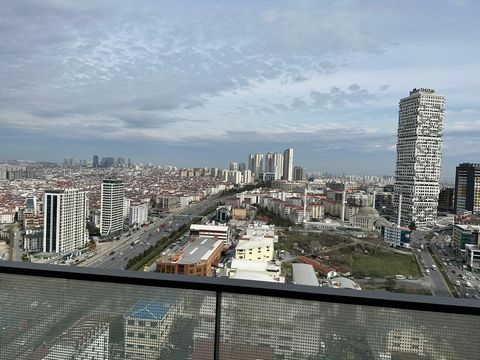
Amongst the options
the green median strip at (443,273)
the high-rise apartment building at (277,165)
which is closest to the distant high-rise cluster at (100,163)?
the green median strip at (443,273)

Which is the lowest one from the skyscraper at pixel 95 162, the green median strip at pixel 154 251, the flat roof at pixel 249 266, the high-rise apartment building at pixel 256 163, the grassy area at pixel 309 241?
the grassy area at pixel 309 241

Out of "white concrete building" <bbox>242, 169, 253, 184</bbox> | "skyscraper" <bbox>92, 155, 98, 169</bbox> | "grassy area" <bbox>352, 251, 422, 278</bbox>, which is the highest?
"skyscraper" <bbox>92, 155, 98, 169</bbox>

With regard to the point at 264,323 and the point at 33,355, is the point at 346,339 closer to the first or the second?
the point at 264,323

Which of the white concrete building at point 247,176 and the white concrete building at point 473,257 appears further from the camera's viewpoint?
the white concrete building at point 247,176

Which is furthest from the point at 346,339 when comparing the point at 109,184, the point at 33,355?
the point at 109,184

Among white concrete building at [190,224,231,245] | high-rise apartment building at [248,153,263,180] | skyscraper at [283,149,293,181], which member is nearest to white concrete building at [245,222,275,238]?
white concrete building at [190,224,231,245]

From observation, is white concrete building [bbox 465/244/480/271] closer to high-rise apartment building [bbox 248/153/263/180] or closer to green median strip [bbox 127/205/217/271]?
green median strip [bbox 127/205/217/271]

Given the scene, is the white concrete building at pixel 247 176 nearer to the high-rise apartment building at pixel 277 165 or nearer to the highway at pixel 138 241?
the high-rise apartment building at pixel 277 165

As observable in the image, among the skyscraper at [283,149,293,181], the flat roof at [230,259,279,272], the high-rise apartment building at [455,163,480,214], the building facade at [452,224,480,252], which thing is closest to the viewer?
the flat roof at [230,259,279,272]
